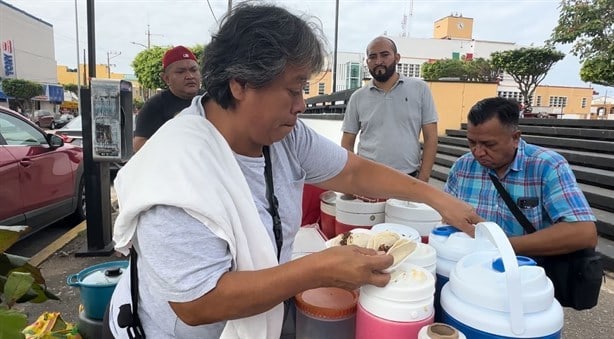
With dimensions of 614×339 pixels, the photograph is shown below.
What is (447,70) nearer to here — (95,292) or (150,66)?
(150,66)

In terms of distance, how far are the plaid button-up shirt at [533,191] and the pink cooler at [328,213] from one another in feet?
2.28

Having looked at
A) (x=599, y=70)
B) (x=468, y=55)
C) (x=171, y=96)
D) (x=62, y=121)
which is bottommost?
(x=62, y=121)

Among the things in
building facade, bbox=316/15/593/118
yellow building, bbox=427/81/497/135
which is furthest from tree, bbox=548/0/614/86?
building facade, bbox=316/15/593/118

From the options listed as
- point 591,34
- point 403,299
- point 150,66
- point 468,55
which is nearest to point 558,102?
point 468,55

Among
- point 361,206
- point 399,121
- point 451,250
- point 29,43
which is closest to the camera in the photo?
point 451,250

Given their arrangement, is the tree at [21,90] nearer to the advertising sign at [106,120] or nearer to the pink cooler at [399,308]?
the advertising sign at [106,120]

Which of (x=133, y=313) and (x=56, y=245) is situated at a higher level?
(x=133, y=313)

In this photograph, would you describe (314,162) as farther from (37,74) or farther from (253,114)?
(37,74)

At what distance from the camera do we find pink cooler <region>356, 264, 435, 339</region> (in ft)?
2.82

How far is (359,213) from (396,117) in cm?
191

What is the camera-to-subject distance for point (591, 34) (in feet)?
35.3

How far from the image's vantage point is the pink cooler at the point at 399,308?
86 cm

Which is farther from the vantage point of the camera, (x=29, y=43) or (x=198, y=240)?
(x=29, y=43)

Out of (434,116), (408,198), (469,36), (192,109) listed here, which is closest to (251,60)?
(192,109)
